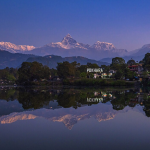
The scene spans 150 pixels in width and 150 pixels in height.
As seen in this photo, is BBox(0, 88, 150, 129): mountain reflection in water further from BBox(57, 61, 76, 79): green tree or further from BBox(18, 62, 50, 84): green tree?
BBox(18, 62, 50, 84): green tree

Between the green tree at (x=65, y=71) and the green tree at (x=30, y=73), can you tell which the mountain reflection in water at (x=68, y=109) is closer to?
the green tree at (x=65, y=71)

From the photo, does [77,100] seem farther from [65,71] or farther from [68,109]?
[65,71]

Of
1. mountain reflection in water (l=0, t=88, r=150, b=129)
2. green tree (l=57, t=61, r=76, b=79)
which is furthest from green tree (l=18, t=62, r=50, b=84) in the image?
mountain reflection in water (l=0, t=88, r=150, b=129)

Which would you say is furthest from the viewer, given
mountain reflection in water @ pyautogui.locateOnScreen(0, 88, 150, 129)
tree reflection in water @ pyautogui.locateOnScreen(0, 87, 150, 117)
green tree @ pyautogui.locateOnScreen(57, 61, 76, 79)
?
green tree @ pyautogui.locateOnScreen(57, 61, 76, 79)

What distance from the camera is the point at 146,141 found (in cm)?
1127

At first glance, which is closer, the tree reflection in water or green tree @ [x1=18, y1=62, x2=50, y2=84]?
the tree reflection in water

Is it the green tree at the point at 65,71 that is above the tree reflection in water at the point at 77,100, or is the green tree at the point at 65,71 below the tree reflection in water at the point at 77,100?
above

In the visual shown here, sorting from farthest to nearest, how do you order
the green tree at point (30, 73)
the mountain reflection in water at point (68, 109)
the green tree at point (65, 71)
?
the green tree at point (30, 73)
the green tree at point (65, 71)
the mountain reflection in water at point (68, 109)

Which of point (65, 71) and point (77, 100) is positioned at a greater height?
point (65, 71)

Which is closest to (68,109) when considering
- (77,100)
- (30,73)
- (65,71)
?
(77,100)

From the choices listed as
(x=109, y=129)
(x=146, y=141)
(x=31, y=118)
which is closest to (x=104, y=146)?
(x=146, y=141)

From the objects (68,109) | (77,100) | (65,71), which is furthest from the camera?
(65,71)

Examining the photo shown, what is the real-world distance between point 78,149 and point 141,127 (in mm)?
5977

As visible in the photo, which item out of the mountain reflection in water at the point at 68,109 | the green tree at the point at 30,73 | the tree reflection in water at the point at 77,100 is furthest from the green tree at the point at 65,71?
the mountain reflection in water at the point at 68,109
